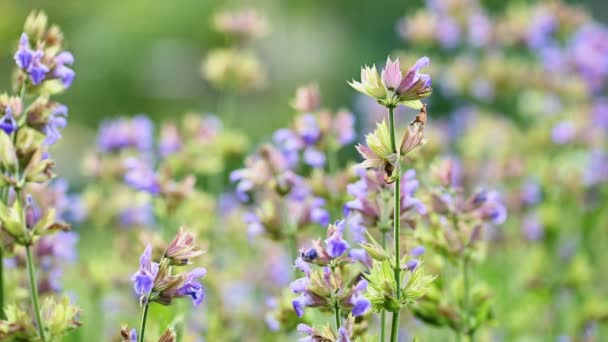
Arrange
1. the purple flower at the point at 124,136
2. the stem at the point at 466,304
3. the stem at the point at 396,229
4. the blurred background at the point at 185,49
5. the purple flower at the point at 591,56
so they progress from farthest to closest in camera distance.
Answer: the blurred background at the point at 185,49, the purple flower at the point at 591,56, the purple flower at the point at 124,136, the stem at the point at 466,304, the stem at the point at 396,229

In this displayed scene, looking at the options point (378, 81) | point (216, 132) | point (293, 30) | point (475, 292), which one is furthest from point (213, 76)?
point (293, 30)

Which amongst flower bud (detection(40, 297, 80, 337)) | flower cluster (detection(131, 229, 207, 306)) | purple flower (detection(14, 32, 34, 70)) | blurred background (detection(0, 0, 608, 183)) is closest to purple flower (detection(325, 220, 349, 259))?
flower cluster (detection(131, 229, 207, 306))

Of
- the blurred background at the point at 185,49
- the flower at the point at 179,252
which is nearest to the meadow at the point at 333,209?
the flower at the point at 179,252

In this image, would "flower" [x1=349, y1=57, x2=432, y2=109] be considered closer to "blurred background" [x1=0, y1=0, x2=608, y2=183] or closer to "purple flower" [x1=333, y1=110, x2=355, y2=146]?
"purple flower" [x1=333, y1=110, x2=355, y2=146]

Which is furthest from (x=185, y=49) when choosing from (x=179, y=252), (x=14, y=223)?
(x=179, y=252)

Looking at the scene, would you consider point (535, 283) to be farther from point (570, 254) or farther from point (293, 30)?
point (293, 30)

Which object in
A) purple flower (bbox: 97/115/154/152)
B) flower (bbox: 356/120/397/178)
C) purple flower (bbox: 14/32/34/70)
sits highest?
purple flower (bbox: 97/115/154/152)

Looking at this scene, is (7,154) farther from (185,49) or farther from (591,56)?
(185,49)

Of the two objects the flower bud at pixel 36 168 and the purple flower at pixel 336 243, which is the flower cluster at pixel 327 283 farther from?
the flower bud at pixel 36 168
